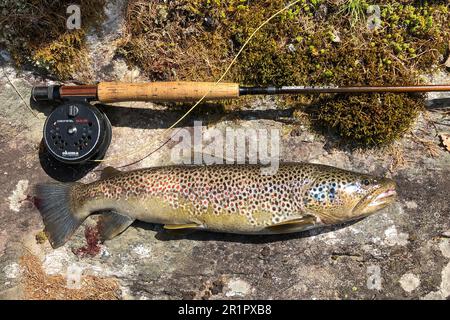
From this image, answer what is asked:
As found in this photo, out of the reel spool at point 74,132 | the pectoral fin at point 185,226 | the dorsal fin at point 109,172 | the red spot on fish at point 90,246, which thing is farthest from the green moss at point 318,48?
the red spot on fish at point 90,246

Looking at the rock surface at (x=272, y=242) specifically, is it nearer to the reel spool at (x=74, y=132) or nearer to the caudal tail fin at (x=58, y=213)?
the caudal tail fin at (x=58, y=213)

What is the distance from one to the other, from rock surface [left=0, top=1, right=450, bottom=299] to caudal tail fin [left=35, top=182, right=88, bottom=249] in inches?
5.0

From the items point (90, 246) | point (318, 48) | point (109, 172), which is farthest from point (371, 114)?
point (90, 246)

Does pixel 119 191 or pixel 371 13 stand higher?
pixel 371 13

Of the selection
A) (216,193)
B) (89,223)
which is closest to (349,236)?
(216,193)

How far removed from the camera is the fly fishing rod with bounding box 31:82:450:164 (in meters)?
4.70

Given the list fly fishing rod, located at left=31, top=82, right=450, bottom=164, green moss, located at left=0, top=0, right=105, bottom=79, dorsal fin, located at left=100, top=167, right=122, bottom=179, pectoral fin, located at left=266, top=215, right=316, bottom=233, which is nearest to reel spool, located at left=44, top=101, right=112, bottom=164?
fly fishing rod, located at left=31, top=82, right=450, bottom=164

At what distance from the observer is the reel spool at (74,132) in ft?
15.9

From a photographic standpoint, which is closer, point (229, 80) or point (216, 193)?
point (216, 193)

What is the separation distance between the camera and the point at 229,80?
201 inches

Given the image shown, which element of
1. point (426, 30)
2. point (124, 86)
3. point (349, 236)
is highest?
point (426, 30)

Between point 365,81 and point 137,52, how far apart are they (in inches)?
94.2

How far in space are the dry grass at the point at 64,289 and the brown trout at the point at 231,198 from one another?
0.50 meters

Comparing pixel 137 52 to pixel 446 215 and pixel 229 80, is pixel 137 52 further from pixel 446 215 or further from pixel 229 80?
pixel 446 215
